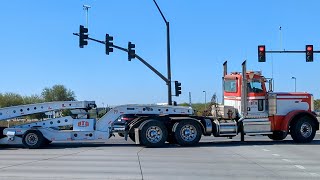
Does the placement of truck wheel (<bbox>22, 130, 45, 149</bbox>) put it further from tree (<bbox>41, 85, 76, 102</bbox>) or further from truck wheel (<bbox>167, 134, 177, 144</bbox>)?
tree (<bbox>41, 85, 76, 102</bbox>)

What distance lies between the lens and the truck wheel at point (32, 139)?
20.3 metres

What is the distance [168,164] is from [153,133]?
21.2 ft

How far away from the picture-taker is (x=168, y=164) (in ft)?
46.2

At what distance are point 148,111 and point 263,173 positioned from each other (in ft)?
31.4

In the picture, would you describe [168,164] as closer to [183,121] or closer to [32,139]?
[183,121]

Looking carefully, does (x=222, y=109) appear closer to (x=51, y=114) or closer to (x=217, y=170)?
(x=51, y=114)

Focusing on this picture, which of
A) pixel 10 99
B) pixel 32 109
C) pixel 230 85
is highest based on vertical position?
pixel 10 99

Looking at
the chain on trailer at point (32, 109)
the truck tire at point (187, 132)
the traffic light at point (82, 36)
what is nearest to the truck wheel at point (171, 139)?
the truck tire at point (187, 132)

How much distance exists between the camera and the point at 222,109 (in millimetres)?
22328

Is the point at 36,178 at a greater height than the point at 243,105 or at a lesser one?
lesser

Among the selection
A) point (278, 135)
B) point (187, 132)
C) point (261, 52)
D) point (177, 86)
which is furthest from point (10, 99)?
point (187, 132)

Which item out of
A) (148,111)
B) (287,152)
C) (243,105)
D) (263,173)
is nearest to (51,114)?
(148,111)

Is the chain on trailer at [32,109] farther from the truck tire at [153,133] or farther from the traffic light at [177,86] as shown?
the traffic light at [177,86]

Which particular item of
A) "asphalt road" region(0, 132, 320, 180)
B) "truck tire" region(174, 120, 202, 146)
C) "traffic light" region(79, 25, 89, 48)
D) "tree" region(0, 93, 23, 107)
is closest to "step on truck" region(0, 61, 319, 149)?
"truck tire" region(174, 120, 202, 146)
